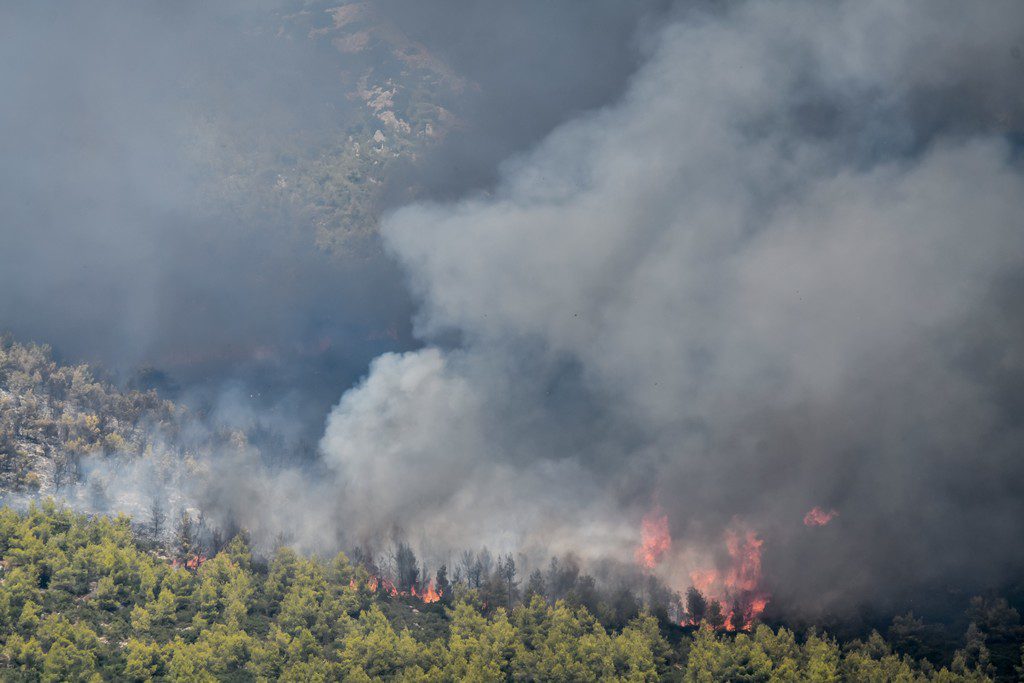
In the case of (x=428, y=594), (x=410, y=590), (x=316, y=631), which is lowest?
(x=316, y=631)

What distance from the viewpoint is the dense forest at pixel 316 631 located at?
403 feet

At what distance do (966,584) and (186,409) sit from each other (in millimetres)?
118360

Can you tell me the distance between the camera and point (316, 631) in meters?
136

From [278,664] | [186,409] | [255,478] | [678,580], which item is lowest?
[278,664]

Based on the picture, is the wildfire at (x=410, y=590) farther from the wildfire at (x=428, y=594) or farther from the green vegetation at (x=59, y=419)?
the green vegetation at (x=59, y=419)

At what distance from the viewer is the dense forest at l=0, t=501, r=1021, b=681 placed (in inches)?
4835

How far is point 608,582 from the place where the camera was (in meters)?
158

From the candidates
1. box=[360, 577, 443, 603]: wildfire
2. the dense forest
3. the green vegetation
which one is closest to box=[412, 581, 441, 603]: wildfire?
box=[360, 577, 443, 603]: wildfire

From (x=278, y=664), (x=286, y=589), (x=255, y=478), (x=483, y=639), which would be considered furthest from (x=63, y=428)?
(x=483, y=639)

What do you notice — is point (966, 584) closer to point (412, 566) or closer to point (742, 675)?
point (742, 675)

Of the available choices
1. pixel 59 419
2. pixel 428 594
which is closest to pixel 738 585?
pixel 428 594

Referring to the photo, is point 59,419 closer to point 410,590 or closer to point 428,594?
point 410,590

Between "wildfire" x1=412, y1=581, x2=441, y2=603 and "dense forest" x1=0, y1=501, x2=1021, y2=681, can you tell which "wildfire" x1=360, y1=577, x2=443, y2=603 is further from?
"dense forest" x1=0, y1=501, x2=1021, y2=681

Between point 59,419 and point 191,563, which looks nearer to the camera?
point 191,563
